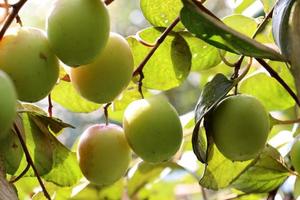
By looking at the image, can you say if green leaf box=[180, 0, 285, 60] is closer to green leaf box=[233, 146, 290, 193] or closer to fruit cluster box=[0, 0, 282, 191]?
fruit cluster box=[0, 0, 282, 191]

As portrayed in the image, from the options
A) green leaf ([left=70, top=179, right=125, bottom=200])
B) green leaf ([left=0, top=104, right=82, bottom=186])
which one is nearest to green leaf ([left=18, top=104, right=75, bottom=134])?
green leaf ([left=0, top=104, right=82, bottom=186])

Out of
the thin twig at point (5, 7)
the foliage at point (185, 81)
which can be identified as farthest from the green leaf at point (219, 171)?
the thin twig at point (5, 7)

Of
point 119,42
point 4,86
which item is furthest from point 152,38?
point 4,86

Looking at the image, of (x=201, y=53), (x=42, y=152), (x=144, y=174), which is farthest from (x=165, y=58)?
(x=144, y=174)

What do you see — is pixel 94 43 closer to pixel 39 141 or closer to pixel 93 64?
pixel 93 64

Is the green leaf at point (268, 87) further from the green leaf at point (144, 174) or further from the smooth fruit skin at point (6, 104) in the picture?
the smooth fruit skin at point (6, 104)

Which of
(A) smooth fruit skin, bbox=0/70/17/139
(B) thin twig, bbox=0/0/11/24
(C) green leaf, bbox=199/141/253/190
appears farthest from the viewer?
(C) green leaf, bbox=199/141/253/190
